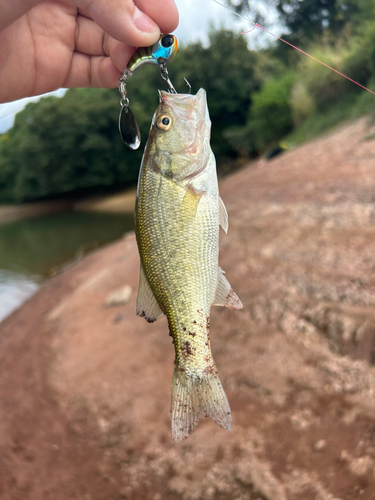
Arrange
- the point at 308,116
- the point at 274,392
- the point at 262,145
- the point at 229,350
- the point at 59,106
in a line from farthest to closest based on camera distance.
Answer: the point at 59,106 < the point at 262,145 < the point at 308,116 < the point at 229,350 < the point at 274,392

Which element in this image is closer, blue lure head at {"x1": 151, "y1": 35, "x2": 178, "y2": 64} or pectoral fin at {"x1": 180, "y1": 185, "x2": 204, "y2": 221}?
pectoral fin at {"x1": 180, "y1": 185, "x2": 204, "y2": 221}

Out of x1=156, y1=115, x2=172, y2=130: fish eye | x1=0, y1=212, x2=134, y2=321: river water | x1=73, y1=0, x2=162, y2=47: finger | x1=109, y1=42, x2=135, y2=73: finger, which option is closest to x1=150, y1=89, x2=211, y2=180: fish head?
x1=156, y1=115, x2=172, y2=130: fish eye

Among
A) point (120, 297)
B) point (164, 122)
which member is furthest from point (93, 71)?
point (120, 297)

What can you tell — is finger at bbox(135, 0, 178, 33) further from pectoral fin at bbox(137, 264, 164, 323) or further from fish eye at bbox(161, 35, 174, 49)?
pectoral fin at bbox(137, 264, 164, 323)

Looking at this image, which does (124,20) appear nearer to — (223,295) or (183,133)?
(183,133)

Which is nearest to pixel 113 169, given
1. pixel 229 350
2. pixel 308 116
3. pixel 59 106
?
pixel 59 106

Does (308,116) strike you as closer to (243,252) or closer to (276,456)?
(243,252)
